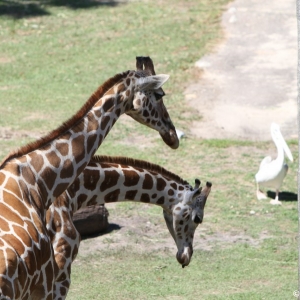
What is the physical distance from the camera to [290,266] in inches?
383

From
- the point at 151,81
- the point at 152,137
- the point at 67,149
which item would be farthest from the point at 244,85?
the point at 67,149

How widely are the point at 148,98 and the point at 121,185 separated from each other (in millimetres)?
811

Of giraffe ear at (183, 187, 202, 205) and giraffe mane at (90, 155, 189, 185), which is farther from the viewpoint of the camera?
giraffe ear at (183, 187, 202, 205)

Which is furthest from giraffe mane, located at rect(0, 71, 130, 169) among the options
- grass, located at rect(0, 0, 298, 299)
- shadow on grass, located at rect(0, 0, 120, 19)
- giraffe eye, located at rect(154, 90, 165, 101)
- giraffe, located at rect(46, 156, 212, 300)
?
shadow on grass, located at rect(0, 0, 120, 19)

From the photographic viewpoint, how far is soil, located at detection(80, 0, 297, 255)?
10.9m

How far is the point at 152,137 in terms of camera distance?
13805 mm

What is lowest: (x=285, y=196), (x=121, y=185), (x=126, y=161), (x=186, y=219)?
(x=285, y=196)

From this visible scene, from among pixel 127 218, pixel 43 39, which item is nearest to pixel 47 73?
pixel 43 39

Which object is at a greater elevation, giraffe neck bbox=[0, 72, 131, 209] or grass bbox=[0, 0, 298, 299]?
giraffe neck bbox=[0, 72, 131, 209]

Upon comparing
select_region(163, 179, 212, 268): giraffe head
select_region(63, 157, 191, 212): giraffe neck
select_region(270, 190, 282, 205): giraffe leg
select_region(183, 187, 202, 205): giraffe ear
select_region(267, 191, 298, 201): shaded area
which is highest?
select_region(63, 157, 191, 212): giraffe neck

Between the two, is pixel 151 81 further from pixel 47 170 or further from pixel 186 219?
pixel 186 219

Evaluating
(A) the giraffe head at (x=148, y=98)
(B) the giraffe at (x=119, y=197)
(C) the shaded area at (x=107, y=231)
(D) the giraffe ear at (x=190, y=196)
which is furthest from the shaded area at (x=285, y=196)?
(A) the giraffe head at (x=148, y=98)

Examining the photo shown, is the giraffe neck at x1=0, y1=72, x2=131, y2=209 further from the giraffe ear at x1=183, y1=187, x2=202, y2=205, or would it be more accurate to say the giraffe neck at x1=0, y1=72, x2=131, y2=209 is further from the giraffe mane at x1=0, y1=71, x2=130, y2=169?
the giraffe ear at x1=183, y1=187, x2=202, y2=205

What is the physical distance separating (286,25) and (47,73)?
528cm
